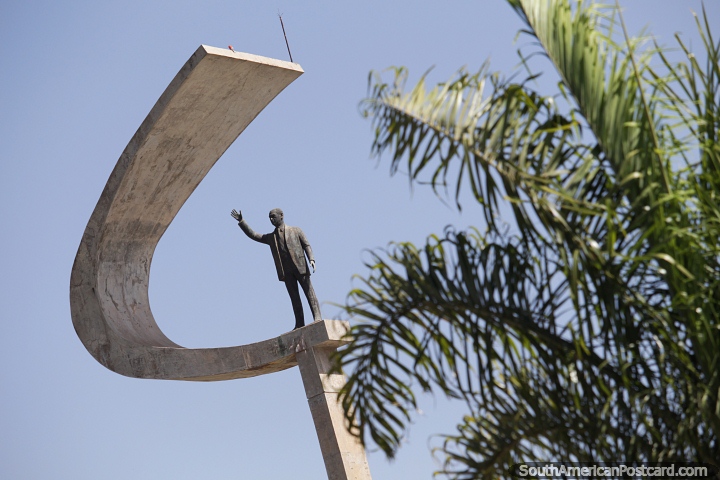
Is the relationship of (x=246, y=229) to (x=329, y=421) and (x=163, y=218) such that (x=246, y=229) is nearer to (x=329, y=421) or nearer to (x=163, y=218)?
(x=163, y=218)

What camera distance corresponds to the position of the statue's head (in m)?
9.07

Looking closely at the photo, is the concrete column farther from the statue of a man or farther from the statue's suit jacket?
the statue's suit jacket

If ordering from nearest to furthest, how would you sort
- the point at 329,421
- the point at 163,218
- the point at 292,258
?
1. the point at 329,421
2. the point at 292,258
3. the point at 163,218

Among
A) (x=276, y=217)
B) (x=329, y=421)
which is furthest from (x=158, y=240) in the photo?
(x=329, y=421)

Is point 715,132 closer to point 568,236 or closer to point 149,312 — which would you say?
point 568,236

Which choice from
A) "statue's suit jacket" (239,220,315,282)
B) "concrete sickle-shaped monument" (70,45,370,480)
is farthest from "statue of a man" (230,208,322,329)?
"concrete sickle-shaped monument" (70,45,370,480)

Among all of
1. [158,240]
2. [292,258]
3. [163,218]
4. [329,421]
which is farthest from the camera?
[158,240]

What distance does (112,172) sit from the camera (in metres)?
8.92

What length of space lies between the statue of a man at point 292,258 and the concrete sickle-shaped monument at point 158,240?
52cm

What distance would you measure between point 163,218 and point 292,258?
1.42m

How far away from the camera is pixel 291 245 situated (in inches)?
356

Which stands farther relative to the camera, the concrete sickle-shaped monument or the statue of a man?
the statue of a man

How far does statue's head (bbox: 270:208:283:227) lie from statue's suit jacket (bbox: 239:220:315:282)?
73mm

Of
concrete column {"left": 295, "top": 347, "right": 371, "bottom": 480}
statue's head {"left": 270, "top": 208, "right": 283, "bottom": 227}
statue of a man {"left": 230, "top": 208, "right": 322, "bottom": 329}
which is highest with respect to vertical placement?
statue's head {"left": 270, "top": 208, "right": 283, "bottom": 227}
